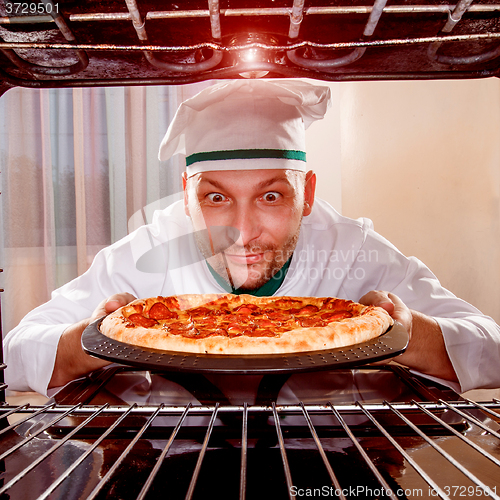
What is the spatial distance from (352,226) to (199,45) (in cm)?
51

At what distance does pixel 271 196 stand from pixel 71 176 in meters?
0.46

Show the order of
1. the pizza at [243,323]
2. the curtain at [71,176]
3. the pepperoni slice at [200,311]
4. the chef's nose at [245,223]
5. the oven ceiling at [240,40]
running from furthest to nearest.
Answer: the pepperoni slice at [200,311] < the chef's nose at [245,223] < the curtain at [71,176] < the pizza at [243,323] < the oven ceiling at [240,40]

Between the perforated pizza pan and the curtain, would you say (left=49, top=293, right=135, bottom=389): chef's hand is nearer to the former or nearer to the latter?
the curtain

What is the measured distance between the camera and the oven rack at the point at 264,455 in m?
0.43

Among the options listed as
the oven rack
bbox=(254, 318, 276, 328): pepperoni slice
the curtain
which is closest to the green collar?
bbox=(254, 318, 276, 328): pepperoni slice

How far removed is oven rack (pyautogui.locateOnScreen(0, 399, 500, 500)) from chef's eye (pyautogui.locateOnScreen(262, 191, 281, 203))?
0.52m

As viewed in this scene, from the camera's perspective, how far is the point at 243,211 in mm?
934

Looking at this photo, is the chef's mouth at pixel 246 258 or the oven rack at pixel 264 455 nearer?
the oven rack at pixel 264 455

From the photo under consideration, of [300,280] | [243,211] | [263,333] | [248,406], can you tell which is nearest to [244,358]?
[248,406]

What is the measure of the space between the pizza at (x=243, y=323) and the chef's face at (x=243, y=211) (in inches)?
4.2

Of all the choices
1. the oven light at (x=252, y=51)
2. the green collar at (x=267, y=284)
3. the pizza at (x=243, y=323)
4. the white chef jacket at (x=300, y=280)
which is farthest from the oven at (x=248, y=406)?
the green collar at (x=267, y=284)

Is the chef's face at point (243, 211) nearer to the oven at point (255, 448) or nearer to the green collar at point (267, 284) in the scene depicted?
the green collar at point (267, 284)

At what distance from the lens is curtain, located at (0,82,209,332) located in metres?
0.82

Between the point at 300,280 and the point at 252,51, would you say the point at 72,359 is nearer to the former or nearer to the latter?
the point at 300,280
